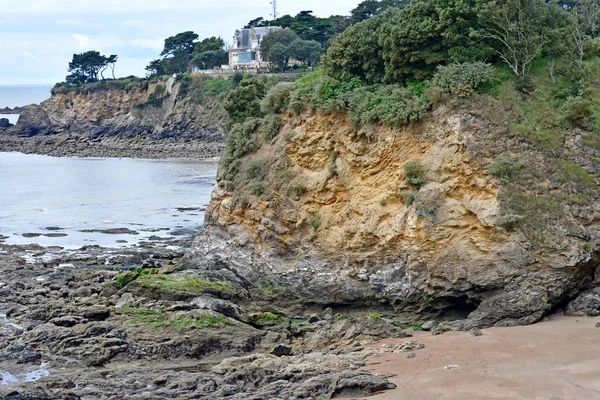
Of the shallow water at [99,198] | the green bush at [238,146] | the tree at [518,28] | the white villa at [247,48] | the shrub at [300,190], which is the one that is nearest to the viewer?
the tree at [518,28]

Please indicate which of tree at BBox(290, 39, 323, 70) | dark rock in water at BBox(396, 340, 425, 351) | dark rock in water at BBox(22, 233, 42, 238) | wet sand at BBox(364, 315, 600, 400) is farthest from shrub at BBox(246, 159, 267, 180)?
tree at BBox(290, 39, 323, 70)

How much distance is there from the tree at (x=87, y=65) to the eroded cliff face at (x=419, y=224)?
88.1 meters

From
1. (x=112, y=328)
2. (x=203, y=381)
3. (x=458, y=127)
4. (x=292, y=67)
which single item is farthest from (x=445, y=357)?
(x=292, y=67)

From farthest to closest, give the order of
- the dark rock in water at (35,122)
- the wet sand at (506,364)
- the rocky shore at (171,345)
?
the dark rock in water at (35,122), the rocky shore at (171,345), the wet sand at (506,364)

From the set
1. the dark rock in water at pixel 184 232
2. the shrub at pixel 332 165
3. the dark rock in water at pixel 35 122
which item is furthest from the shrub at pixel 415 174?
the dark rock in water at pixel 35 122

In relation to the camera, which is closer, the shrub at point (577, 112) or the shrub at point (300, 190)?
the shrub at point (577, 112)

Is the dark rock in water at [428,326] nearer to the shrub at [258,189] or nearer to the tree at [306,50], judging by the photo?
the shrub at [258,189]

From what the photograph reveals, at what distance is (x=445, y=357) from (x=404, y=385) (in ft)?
6.31

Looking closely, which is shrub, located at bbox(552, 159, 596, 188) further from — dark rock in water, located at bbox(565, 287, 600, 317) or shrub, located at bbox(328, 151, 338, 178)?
shrub, located at bbox(328, 151, 338, 178)

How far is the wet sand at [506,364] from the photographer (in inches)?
608

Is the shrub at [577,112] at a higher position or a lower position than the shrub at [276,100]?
lower

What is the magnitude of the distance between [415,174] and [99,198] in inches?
1471

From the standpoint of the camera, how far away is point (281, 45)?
276 ft

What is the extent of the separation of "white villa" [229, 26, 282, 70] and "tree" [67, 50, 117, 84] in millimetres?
20624
